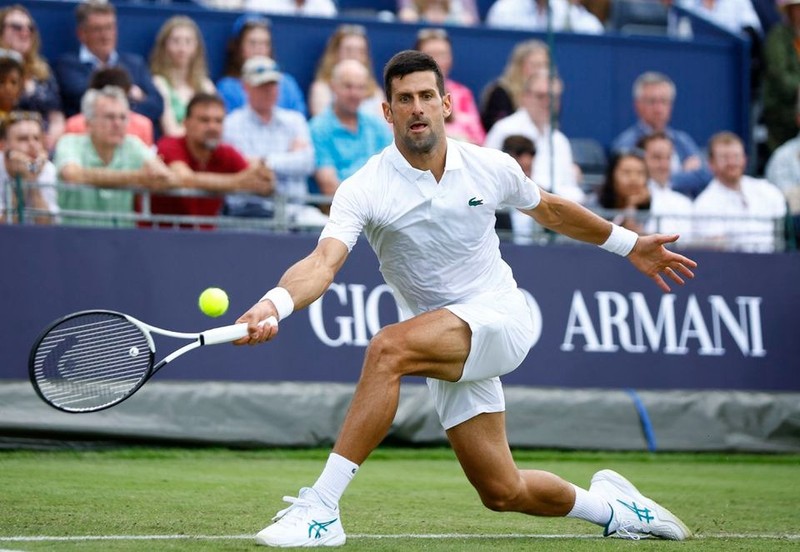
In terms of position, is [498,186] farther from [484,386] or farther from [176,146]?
[176,146]

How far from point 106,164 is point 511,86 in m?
4.12

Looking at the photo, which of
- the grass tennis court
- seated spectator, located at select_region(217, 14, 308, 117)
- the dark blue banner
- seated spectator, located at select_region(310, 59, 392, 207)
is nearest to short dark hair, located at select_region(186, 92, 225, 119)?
seated spectator, located at select_region(310, 59, 392, 207)

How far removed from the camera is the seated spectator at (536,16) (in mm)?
13656

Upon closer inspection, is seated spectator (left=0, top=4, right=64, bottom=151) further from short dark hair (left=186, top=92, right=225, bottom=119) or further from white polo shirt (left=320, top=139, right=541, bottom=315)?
white polo shirt (left=320, top=139, right=541, bottom=315)

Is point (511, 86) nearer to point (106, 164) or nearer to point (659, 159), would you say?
point (659, 159)

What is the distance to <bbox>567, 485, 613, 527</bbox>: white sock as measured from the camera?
6039 mm

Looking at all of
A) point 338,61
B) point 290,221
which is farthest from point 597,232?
point 338,61

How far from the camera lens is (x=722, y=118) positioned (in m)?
14.2

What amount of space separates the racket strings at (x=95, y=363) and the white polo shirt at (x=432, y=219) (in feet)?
2.98

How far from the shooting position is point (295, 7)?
1328 centimetres

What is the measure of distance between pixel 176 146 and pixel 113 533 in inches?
210

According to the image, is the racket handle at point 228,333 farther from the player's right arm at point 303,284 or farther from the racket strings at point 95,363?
the racket strings at point 95,363

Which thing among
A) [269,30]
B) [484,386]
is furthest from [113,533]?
[269,30]

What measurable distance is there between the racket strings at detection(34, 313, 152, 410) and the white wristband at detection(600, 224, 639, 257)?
2.17m
